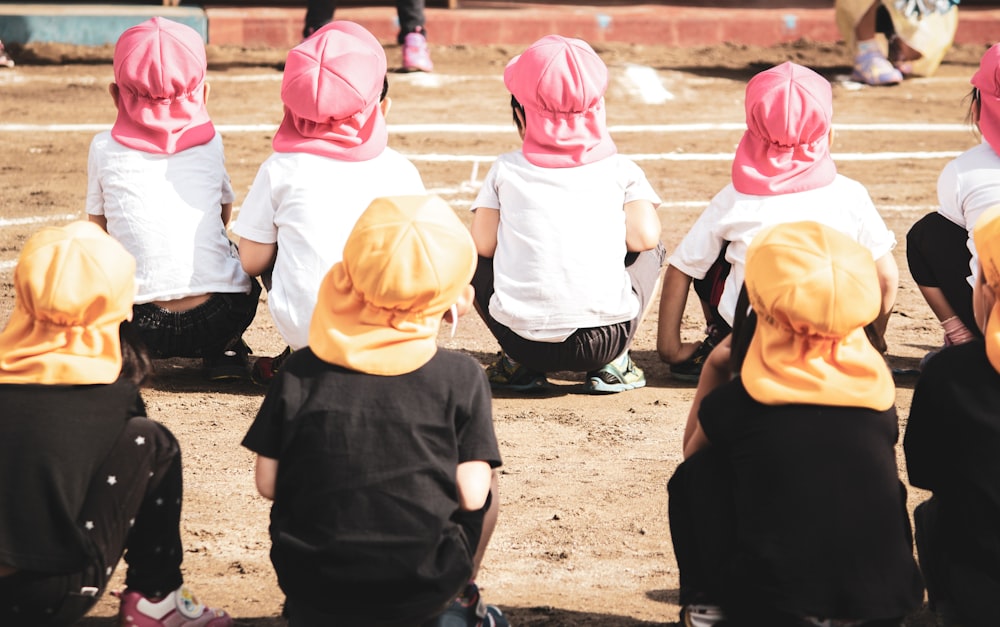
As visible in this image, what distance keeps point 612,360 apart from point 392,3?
7.54m

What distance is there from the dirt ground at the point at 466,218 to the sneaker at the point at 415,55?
15 centimetres

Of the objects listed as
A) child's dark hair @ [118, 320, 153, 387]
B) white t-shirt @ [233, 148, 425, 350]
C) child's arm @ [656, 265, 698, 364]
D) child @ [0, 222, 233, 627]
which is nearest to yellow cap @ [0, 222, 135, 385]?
child @ [0, 222, 233, 627]

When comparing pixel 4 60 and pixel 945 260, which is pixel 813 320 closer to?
pixel 945 260

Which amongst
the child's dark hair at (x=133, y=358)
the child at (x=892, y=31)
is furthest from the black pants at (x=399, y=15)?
the child's dark hair at (x=133, y=358)

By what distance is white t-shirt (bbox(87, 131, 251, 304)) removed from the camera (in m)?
4.64

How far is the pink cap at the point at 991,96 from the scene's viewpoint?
15.2 ft

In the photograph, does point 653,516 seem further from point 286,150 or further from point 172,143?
point 172,143

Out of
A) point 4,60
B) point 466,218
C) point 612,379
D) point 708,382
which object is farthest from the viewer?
point 4,60

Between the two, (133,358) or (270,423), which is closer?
(270,423)

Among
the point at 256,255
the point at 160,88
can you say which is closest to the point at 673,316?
the point at 256,255

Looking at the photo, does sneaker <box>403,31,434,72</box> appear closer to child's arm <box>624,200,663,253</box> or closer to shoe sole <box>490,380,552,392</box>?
shoe sole <box>490,380,552,392</box>

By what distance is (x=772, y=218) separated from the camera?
446 centimetres

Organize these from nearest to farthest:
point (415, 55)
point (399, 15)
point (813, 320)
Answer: point (813, 320) < point (415, 55) < point (399, 15)

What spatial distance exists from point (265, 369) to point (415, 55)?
5.45 metres
